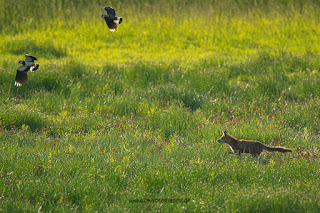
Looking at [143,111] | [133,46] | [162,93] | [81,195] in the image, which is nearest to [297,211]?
[81,195]

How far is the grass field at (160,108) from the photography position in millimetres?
4859

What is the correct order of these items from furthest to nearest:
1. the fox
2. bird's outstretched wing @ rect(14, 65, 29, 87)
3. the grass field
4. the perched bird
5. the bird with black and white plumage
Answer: bird's outstretched wing @ rect(14, 65, 29, 87) < the bird with black and white plumage < the perched bird < the fox < the grass field

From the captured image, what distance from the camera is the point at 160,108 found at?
8609mm

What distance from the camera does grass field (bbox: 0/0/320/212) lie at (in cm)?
486

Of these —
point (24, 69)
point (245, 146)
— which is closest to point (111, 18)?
point (24, 69)

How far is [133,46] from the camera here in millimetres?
15406

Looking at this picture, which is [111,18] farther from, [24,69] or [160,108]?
[160,108]

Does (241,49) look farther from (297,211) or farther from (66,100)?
(297,211)

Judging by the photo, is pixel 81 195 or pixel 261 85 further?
pixel 261 85

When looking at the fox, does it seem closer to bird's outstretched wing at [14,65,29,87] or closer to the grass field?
the grass field

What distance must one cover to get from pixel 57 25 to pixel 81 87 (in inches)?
327

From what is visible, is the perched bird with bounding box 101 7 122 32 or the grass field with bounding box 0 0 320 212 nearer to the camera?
the grass field with bounding box 0 0 320 212

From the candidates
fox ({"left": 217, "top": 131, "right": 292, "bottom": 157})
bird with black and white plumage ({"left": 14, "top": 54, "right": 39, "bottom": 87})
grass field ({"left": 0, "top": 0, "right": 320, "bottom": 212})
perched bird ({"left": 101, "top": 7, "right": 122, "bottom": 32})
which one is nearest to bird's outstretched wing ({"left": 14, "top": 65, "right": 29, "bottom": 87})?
bird with black and white plumage ({"left": 14, "top": 54, "right": 39, "bottom": 87})

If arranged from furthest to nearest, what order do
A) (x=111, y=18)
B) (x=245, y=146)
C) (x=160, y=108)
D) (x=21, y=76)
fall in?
(x=160, y=108) → (x=21, y=76) → (x=111, y=18) → (x=245, y=146)
